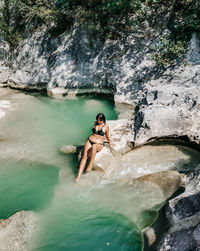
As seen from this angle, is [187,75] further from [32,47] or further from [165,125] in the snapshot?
[32,47]

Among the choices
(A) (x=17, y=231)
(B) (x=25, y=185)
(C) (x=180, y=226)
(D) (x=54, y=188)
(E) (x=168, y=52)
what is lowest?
(A) (x=17, y=231)

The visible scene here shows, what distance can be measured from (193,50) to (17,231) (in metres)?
10.2

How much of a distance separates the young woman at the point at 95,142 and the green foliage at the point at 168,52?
5.34 meters

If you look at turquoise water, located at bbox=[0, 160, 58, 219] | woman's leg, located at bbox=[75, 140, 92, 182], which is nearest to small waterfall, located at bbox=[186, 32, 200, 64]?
woman's leg, located at bbox=[75, 140, 92, 182]

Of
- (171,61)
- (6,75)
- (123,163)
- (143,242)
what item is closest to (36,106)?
(6,75)

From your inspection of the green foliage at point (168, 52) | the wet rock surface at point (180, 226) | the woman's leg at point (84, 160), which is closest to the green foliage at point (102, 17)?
the green foliage at point (168, 52)

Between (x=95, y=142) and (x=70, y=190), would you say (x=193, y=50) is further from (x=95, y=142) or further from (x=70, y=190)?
(x=70, y=190)

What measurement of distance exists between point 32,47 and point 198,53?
9.83 metres

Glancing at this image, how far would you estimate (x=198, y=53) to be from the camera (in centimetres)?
966

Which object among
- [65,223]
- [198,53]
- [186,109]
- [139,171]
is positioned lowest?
[65,223]

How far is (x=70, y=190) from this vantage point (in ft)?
20.3

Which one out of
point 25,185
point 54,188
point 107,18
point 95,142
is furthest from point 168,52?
point 25,185

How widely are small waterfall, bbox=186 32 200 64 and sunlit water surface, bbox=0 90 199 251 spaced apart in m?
4.82

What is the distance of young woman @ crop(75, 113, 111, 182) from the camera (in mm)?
6566
